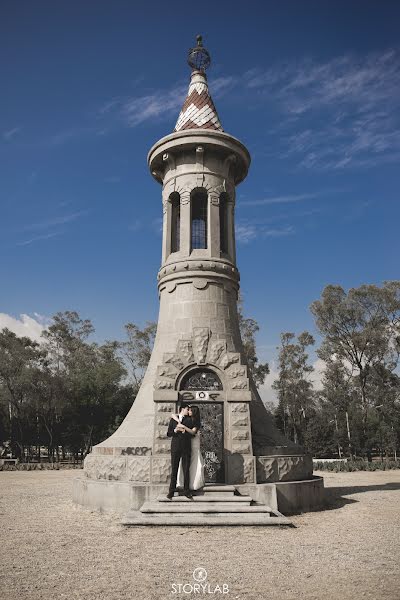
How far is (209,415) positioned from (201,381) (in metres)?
0.74

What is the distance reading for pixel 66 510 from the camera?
33.7 feet

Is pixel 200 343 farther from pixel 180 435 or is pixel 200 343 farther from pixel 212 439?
pixel 180 435

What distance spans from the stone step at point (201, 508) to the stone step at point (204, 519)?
0.07 meters

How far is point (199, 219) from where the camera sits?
46.6 ft

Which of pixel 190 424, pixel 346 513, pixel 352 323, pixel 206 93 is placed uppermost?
pixel 206 93

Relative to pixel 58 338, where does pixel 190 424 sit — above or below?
below

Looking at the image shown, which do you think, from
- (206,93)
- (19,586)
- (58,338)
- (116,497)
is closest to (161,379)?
(116,497)

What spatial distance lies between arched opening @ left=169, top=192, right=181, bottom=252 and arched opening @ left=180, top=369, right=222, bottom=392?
15.3 ft

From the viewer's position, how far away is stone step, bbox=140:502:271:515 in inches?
319

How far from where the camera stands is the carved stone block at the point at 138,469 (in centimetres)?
986

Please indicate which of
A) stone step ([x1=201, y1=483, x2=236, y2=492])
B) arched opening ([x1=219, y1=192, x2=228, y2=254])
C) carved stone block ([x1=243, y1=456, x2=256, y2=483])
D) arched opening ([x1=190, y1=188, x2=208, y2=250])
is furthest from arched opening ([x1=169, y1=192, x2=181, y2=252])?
stone step ([x1=201, y1=483, x2=236, y2=492])

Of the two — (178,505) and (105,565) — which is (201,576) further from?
(178,505)

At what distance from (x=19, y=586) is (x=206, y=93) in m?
14.0

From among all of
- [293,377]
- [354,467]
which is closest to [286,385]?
[293,377]
